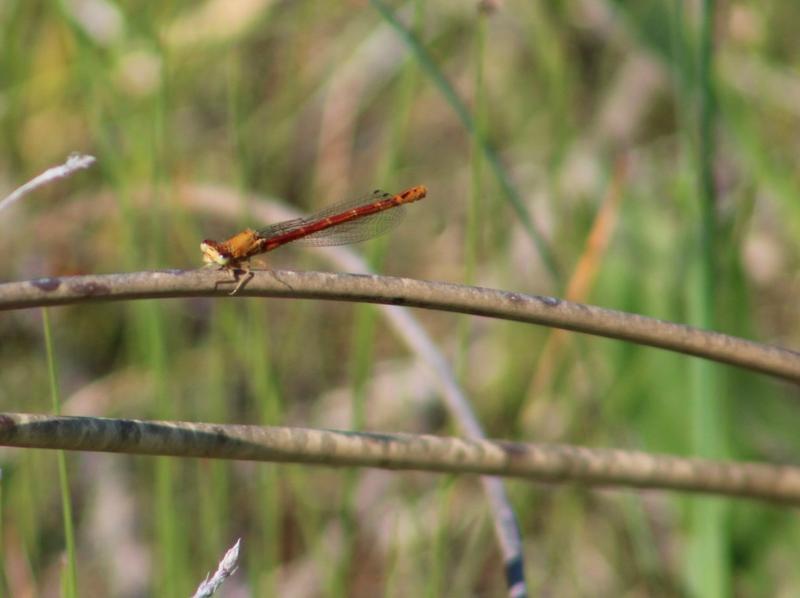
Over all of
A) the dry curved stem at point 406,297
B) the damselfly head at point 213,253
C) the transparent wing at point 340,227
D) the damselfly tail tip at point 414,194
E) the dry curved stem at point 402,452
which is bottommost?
the dry curved stem at point 402,452

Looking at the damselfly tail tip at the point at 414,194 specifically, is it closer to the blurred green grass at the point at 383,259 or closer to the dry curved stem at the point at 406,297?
the blurred green grass at the point at 383,259

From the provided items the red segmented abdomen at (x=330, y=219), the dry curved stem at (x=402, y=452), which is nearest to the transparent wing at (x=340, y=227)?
the red segmented abdomen at (x=330, y=219)

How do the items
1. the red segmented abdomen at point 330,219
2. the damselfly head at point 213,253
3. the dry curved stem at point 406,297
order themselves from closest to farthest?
the dry curved stem at point 406,297 < the damselfly head at point 213,253 < the red segmented abdomen at point 330,219

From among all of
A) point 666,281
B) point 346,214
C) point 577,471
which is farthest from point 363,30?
point 577,471

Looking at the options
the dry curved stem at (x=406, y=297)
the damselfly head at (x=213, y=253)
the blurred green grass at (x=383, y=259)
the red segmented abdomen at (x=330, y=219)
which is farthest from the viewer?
the blurred green grass at (x=383, y=259)

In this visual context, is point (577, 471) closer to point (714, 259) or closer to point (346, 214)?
point (714, 259)

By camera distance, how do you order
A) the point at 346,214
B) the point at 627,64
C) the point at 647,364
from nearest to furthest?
the point at 346,214 < the point at 647,364 < the point at 627,64
